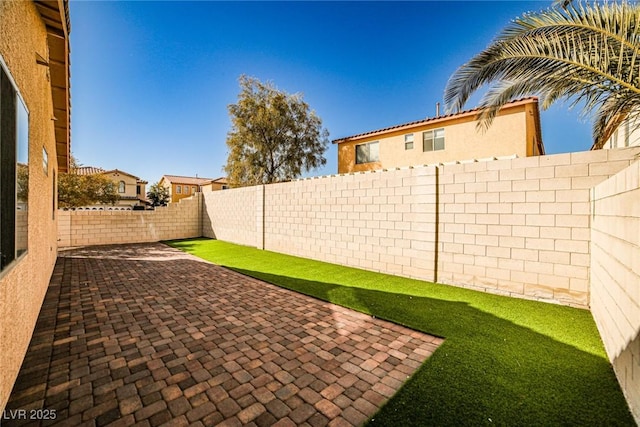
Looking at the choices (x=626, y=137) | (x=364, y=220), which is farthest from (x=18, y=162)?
(x=626, y=137)

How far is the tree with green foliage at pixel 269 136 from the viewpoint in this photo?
2088 centimetres

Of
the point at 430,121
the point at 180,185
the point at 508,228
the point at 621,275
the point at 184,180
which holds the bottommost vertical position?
the point at 621,275

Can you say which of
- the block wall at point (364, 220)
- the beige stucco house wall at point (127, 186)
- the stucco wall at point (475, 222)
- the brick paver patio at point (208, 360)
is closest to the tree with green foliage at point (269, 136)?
the block wall at point (364, 220)

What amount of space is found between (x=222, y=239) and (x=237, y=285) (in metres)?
8.93

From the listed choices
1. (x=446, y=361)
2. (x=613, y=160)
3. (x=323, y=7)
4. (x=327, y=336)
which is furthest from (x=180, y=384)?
(x=323, y=7)

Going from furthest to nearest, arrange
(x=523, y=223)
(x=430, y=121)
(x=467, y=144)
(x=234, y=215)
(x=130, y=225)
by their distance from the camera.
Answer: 1. (x=130, y=225)
2. (x=234, y=215)
3. (x=430, y=121)
4. (x=467, y=144)
5. (x=523, y=223)

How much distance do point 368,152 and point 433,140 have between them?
12.0 ft

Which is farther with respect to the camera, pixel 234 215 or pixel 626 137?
pixel 234 215

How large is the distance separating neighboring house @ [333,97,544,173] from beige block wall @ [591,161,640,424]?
681 cm

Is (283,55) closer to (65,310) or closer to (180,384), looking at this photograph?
(65,310)

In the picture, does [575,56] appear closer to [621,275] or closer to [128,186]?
[621,275]

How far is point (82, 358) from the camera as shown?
3.16m

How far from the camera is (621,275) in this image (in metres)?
2.56

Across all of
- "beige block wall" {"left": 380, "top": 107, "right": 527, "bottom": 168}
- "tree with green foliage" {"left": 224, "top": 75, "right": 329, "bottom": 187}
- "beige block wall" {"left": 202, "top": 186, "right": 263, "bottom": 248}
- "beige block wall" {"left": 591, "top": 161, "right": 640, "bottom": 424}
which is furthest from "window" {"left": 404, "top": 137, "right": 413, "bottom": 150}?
"beige block wall" {"left": 591, "top": 161, "right": 640, "bottom": 424}
